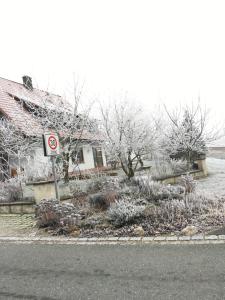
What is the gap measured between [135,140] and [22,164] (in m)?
6.04

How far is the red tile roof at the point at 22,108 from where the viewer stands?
48.7 feet

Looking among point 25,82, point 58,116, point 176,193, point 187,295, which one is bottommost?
point 187,295

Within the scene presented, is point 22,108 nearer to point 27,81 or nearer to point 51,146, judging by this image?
point 27,81

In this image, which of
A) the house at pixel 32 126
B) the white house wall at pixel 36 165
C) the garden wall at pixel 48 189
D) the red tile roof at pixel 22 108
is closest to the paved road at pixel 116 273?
the garden wall at pixel 48 189

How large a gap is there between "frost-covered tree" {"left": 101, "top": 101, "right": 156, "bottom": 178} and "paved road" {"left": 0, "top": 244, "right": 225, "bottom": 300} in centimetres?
798

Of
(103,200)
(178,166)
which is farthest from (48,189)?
(178,166)

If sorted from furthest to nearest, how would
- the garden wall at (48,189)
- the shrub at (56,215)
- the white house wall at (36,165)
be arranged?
the white house wall at (36,165), the garden wall at (48,189), the shrub at (56,215)

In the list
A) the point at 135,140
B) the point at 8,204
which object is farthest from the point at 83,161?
the point at 8,204

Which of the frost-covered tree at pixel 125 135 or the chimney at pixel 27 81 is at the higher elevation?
the chimney at pixel 27 81

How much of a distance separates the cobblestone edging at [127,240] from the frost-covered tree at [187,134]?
12.0m

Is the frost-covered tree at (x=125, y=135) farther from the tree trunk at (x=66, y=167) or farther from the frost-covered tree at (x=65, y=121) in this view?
the tree trunk at (x=66, y=167)

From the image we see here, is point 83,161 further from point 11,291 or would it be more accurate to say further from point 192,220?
point 11,291

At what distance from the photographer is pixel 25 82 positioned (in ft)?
79.4

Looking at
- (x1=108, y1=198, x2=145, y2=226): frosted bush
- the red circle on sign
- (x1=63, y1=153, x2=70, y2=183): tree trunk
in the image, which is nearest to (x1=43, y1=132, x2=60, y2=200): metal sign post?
the red circle on sign
